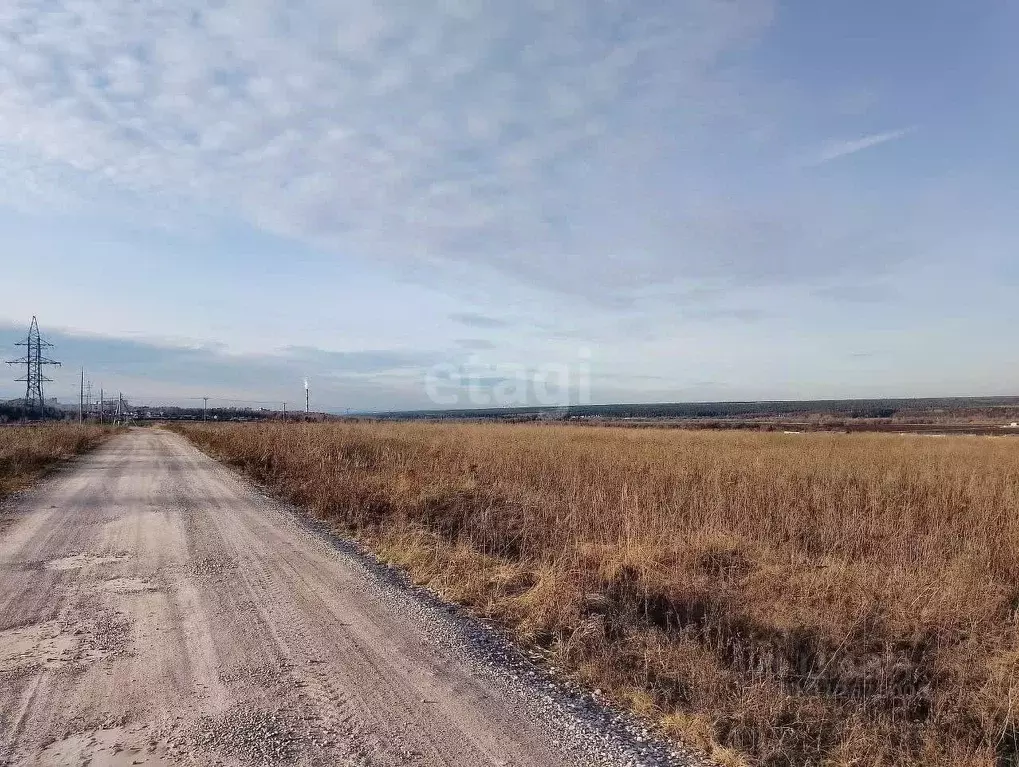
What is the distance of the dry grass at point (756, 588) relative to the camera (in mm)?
3889

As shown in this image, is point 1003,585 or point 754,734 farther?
point 1003,585

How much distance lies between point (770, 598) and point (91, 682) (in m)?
5.61

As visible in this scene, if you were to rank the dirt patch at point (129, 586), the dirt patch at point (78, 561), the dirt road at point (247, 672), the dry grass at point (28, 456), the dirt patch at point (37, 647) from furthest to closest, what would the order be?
the dry grass at point (28, 456) < the dirt patch at point (78, 561) < the dirt patch at point (129, 586) < the dirt patch at point (37, 647) < the dirt road at point (247, 672)

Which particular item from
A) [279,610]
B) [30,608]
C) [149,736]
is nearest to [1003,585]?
[279,610]

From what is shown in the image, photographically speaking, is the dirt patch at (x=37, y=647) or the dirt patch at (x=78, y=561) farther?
the dirt patch at (x=78, y=561)

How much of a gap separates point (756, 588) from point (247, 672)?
4.85 metres

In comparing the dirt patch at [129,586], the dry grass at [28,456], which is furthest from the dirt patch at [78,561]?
the dry grass at [28,456]

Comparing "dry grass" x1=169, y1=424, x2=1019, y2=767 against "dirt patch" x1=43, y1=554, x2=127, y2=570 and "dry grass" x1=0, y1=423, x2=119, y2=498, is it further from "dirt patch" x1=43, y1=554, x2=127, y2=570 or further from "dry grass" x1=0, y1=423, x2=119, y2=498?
"dry grass" x1=0, y1=423, x2=119, y2=498

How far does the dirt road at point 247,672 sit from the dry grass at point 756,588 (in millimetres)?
780

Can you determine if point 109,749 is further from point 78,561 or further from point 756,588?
point 756,588

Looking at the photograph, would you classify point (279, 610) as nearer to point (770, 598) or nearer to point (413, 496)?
point (770, 598)

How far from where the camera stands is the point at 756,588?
6.59 meters

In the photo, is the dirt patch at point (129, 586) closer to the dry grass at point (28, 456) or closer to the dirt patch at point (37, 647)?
the dirt patch at point (37, 647)

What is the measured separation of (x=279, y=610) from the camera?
5.50 meters
